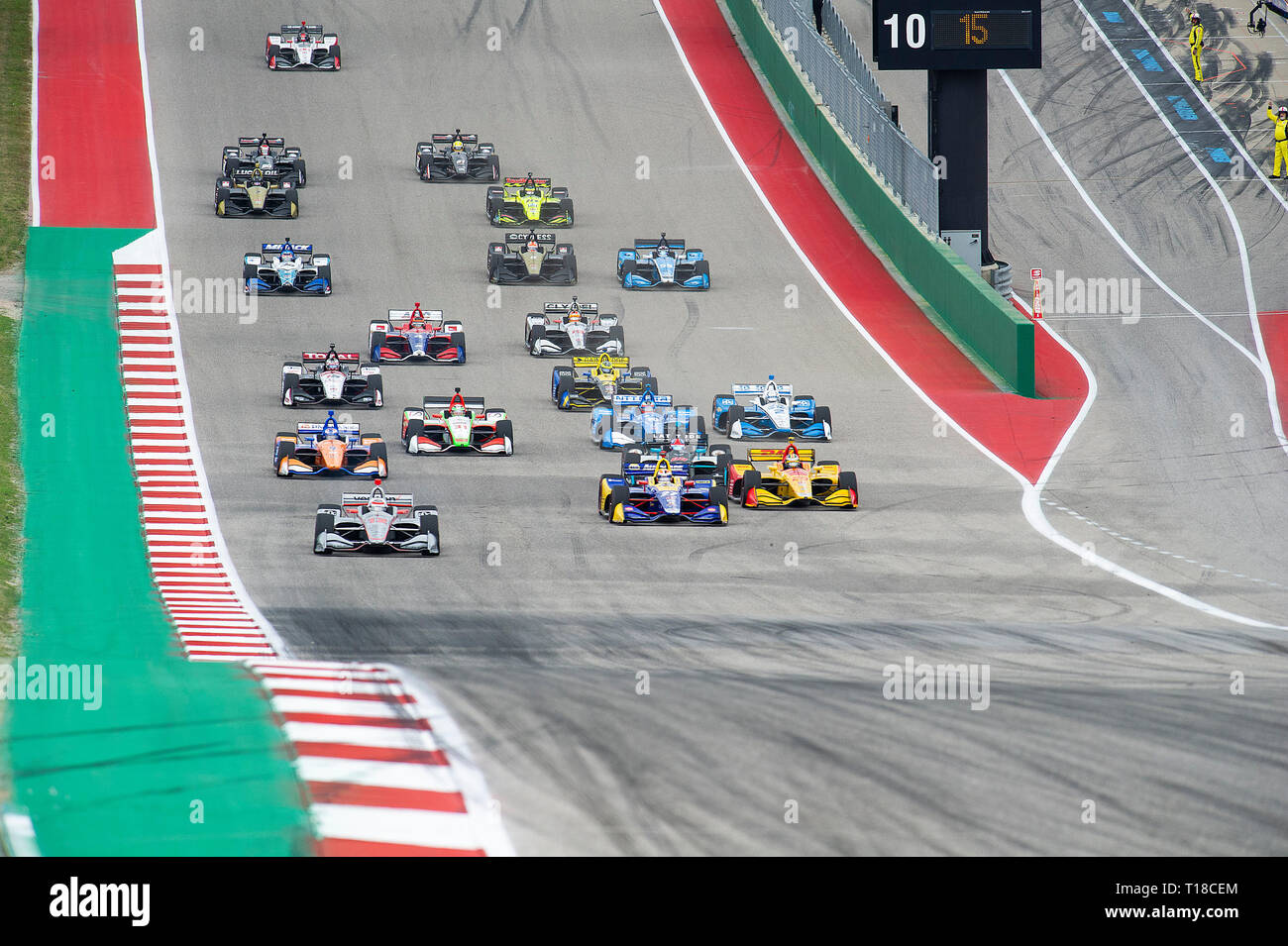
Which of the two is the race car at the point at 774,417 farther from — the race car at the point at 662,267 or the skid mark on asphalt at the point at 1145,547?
the race car at the point at 662,267

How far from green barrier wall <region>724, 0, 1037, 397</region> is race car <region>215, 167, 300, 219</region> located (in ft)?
40.8

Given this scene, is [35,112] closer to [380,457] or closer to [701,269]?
[701,269]

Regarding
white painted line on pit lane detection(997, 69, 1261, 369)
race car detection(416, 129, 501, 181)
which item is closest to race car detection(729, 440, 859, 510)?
white painted line on pit lane detection(997, 69, 1261, 369)

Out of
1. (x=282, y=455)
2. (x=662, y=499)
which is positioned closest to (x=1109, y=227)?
(x=662, y=499)

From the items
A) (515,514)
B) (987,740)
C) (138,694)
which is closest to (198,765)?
(138,694)

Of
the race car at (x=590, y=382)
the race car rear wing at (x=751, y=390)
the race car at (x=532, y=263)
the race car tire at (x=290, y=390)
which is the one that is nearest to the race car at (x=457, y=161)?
the race car at (x=532, y=263)

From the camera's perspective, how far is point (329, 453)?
24.8 meters

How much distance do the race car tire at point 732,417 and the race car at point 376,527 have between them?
7697 millimetres

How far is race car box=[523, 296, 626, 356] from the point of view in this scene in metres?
32.3

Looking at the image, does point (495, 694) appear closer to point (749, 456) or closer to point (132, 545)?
point (132, 545)

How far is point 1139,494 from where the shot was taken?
25.4 m

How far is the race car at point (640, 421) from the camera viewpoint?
25797mm

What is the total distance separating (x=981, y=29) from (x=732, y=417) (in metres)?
11.4
